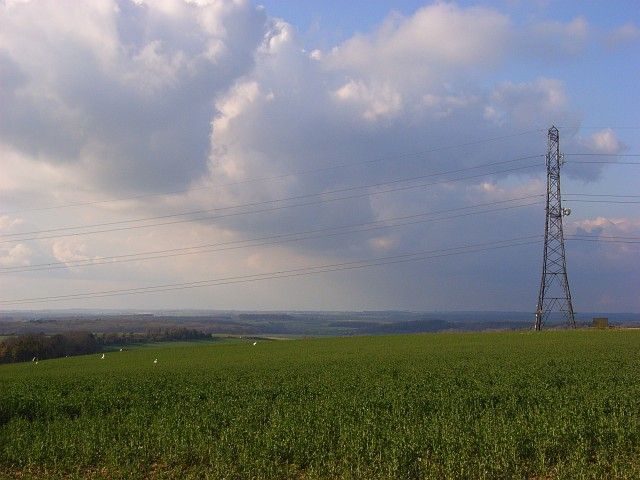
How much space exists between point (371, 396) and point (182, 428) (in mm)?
7464

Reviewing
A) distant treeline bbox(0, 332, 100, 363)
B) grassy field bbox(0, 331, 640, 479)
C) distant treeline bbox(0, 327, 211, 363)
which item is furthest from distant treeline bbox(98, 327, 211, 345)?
grassy field bbox(0, 331, 640, 479)

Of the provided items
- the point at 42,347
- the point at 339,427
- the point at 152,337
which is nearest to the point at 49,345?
the point at 42,347

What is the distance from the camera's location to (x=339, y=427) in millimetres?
17328

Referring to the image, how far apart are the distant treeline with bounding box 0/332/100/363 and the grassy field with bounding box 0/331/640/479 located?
61471 millimetres

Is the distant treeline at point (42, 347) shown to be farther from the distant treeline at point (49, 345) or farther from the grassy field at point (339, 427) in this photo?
the grassy field at point (339, 427)

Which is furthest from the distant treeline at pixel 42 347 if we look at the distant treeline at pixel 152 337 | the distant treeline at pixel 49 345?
the distant treeline at pixel 152 337

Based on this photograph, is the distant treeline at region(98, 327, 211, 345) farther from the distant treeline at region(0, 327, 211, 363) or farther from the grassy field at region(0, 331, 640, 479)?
the grassy field at region(0, 331, 640, 479)

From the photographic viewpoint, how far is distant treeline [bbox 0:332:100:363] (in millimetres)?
84125

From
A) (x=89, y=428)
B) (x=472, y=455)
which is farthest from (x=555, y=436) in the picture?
(x=89, y=428)

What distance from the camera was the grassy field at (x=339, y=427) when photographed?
45.4ft

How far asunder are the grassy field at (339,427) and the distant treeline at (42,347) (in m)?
61.5

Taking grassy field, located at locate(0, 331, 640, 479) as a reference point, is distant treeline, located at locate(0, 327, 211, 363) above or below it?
below

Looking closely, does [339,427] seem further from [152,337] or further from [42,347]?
[152,337]

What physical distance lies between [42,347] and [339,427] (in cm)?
8171
